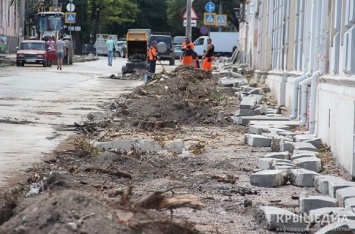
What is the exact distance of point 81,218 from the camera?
5.40 m

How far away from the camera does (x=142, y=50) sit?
148 feet

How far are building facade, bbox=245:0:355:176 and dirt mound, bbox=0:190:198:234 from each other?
4.30m

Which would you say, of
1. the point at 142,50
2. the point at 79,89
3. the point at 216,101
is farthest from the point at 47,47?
the point at 216,101

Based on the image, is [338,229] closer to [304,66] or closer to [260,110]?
[304,66]

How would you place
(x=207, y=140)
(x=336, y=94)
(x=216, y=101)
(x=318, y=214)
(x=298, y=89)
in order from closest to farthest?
(x=318, y=214) < (x=336, y=94) < (x=207, y=140) < (x=298, y=89) < (x=216, y=101)

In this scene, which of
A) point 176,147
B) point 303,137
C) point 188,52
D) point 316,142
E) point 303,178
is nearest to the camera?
point 303,178

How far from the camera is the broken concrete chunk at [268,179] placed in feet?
30.5

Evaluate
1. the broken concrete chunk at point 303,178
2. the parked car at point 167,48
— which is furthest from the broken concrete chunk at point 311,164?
the parked car at point 167,48

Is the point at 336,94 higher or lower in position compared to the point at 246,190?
higher

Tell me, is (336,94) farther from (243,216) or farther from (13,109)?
(13,109)

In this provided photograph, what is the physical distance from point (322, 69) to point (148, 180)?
480 cm

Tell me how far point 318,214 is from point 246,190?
187 cm

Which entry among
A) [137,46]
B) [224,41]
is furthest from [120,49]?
[137,46]

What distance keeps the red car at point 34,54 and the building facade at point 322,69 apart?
26.9 metres
